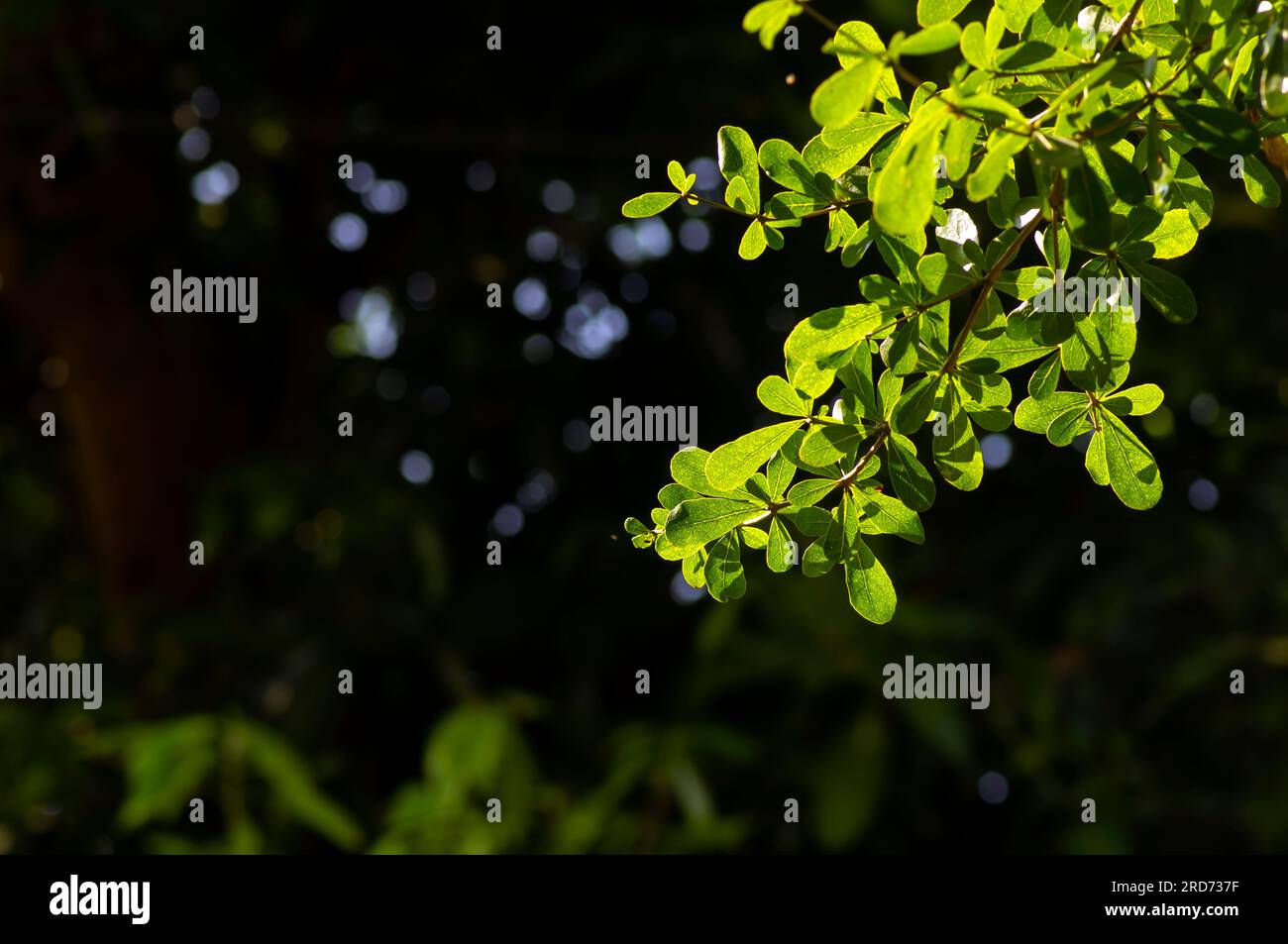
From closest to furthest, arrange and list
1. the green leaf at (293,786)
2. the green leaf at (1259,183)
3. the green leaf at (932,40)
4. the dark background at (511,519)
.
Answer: the green leaf at (932,40), the green leaf at (1259,183), the green leaf at (293,786), the dark background at (511,519)

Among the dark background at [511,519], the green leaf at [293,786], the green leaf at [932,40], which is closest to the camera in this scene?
the green leaf at [932,40]

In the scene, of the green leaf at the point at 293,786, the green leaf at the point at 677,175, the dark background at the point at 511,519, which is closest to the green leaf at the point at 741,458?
the green leaf at the point at 677,175

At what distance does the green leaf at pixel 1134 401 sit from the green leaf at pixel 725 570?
0.46 ft

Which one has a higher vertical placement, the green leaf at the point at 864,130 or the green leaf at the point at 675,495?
the green leaf at the point at 864,130

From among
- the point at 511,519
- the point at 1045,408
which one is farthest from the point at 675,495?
the point at 511,519

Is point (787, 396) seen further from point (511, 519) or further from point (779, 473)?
point (511, 519)

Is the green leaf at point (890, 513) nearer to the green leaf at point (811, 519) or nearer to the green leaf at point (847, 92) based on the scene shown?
the green leaf at point (811, 519)

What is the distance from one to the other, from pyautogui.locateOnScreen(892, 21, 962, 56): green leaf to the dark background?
191cm

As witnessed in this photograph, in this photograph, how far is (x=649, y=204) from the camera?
1.58 feet

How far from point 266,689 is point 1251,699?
6.21ft

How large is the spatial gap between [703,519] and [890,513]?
7 cm

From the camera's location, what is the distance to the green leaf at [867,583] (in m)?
0.46

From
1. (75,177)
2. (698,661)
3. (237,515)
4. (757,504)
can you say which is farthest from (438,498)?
(757,504)

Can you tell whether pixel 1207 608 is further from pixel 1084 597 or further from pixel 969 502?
pixel 969 502
